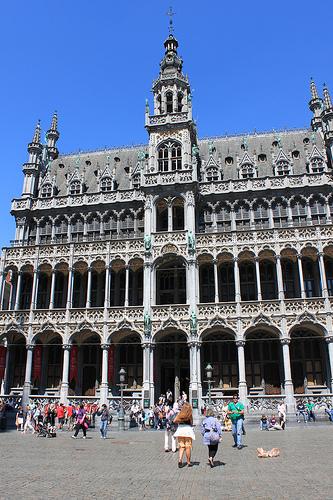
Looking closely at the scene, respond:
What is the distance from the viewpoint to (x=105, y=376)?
122 feet

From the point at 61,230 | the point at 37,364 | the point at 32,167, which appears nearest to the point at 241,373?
the point at 37,364

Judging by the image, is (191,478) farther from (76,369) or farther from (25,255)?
(25,255)

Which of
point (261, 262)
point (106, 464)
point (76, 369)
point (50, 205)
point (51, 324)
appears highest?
point (50, 205)

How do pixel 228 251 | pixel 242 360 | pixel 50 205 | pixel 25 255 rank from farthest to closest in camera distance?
1. pixel 50 205
2. pixel 25 255
3. pixel 228 251
4. pixel 242 360

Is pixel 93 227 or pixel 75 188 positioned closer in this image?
pixel 93 227

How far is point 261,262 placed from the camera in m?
40.4

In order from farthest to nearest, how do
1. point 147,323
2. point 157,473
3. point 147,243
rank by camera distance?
point 147,243
point 147,323
point 157,473

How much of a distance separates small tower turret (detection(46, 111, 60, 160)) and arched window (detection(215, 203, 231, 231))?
2430cm

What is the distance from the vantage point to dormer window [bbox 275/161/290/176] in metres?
44.0

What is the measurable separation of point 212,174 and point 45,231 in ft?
62.0

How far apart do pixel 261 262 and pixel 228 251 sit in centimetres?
397

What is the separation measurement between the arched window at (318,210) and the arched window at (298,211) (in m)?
0.75

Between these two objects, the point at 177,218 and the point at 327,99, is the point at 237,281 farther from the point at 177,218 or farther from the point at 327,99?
the point at 327,99

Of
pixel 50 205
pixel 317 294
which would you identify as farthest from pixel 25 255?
pixel 317 294
